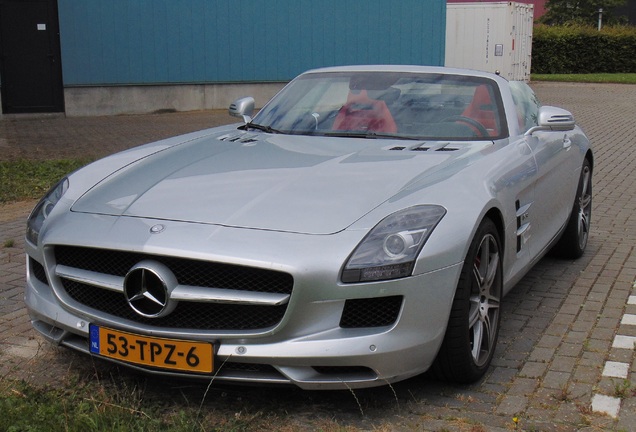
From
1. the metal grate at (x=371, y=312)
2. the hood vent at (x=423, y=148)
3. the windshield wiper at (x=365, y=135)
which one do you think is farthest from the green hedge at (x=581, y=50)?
the metal grate at (x=371, y=312)

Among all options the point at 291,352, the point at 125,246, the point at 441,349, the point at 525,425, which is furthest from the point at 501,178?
the point at 125,246

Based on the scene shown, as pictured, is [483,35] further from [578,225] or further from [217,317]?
[217,317]

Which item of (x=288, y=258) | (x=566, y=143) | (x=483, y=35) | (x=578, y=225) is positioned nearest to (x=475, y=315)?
(x=288, y=258)

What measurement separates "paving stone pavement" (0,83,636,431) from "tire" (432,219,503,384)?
0.11m

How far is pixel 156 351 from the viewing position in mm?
3445

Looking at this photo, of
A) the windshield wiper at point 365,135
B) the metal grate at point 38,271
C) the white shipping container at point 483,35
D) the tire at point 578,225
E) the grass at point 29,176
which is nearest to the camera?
the metal grate at point 38,271

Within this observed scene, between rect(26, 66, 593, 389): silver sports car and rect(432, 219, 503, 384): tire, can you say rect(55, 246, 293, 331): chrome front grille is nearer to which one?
rect(26, 66, 593, 389): silver sports car

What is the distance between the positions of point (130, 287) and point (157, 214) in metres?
0.36

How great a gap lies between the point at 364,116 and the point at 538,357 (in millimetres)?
1701

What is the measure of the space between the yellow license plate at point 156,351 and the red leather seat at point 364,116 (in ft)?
6.62

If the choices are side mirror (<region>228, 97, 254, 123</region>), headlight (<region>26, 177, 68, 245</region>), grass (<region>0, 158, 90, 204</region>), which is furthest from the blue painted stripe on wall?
headlight (<region>26, 177, 68, 245</region>)

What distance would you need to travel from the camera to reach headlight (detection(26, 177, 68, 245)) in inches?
159

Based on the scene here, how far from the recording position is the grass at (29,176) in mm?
8820

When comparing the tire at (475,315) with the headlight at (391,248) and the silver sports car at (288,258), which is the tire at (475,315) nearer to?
the silver sports car at (288,258)
